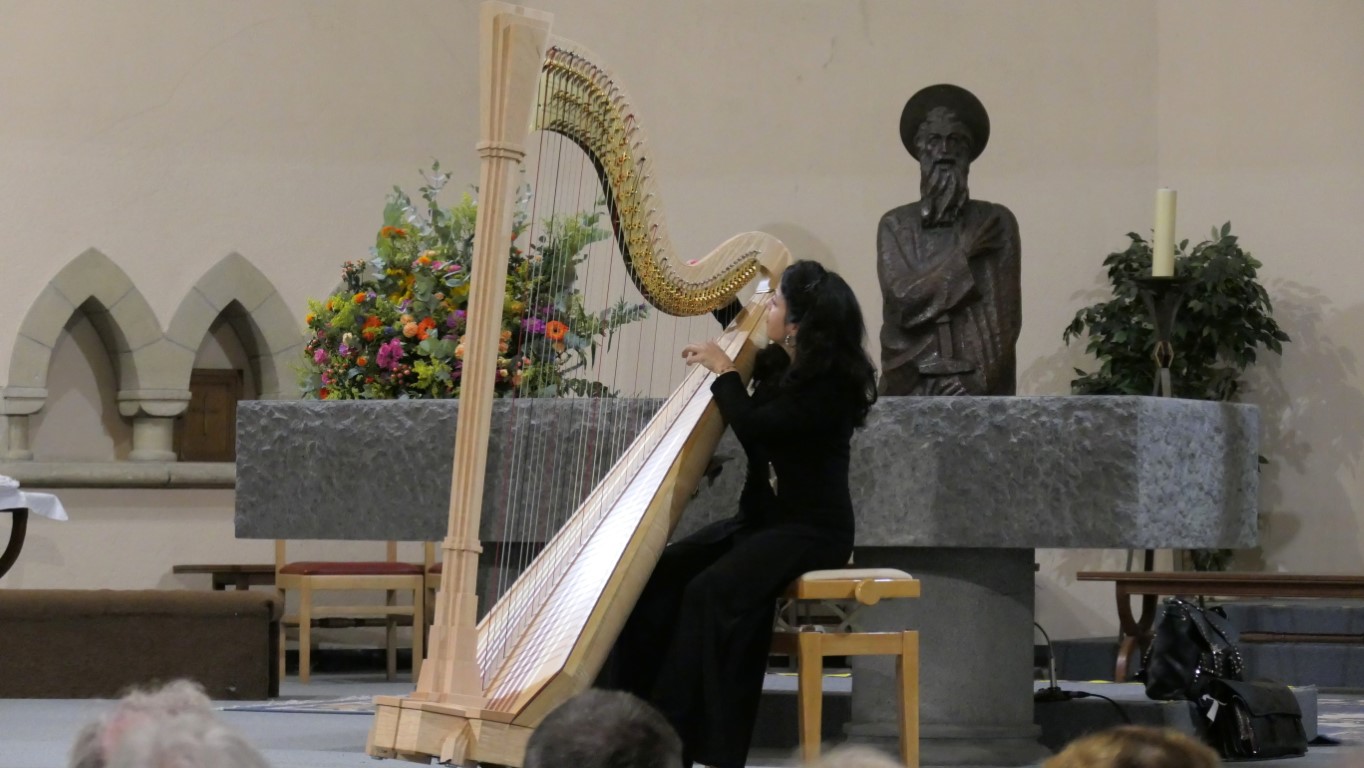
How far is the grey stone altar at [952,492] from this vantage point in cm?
401

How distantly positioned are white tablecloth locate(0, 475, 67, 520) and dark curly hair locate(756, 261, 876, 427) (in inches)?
103

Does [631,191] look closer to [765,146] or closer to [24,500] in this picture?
[24,500]

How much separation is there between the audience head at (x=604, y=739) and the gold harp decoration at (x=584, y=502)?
52.0 inches

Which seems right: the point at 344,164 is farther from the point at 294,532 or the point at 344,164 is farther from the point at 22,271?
the point at 294,532

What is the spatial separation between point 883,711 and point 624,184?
152 centimetres

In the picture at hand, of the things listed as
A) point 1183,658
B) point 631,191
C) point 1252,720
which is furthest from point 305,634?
point 631,191

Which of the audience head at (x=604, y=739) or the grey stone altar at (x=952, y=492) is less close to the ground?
the grey stone altar at (x=952, y=492)

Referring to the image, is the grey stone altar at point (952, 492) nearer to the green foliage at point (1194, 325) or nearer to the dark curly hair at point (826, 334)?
the dark curly hair at point (826, 334)

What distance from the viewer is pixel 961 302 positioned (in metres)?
5.00

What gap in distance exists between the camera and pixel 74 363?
8.12 meters

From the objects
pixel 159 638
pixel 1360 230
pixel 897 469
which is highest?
pixel 1360 230

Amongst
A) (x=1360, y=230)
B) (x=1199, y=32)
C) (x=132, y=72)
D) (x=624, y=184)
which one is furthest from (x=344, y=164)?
(x=624, y=184)

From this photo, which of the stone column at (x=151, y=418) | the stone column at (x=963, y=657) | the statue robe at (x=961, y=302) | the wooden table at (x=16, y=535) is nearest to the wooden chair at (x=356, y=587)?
the stone column at (x=151, y=418)

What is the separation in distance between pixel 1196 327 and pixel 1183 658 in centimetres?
368
